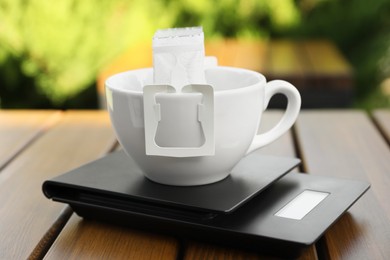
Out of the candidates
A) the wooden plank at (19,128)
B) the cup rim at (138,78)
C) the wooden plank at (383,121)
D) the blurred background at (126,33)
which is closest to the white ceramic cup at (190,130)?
the cup rim at (138,78)

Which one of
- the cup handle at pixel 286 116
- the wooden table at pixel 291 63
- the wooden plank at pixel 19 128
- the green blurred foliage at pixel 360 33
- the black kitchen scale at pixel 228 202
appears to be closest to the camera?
the black kitchen scale at pixel 228 202

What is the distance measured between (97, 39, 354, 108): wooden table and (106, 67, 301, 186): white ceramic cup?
142 cm

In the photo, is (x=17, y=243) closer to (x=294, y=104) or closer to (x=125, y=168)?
(x=125, y=168)

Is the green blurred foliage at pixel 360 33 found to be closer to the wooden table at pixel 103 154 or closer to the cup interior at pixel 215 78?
the wooden table at pixel 103 154

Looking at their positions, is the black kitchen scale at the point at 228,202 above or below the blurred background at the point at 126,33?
above

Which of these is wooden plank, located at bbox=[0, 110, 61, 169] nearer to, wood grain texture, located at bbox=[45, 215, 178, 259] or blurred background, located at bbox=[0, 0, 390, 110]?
wood grain texture, located at bbox=[45, 215, 178, 259]

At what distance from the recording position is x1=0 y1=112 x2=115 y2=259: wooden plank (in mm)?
645

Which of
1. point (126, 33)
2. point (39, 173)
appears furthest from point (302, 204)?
point (126, 33)

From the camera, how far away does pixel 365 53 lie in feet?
9.30

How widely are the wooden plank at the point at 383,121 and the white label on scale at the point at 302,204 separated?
0.37 m

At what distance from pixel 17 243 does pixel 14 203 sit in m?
0.12

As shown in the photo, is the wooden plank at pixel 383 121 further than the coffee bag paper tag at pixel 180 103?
Yes

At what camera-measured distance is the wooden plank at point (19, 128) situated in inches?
38.9

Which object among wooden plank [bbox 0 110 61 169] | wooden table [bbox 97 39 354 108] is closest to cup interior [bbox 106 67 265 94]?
wooden plank [bbox 0 110 61 169]
